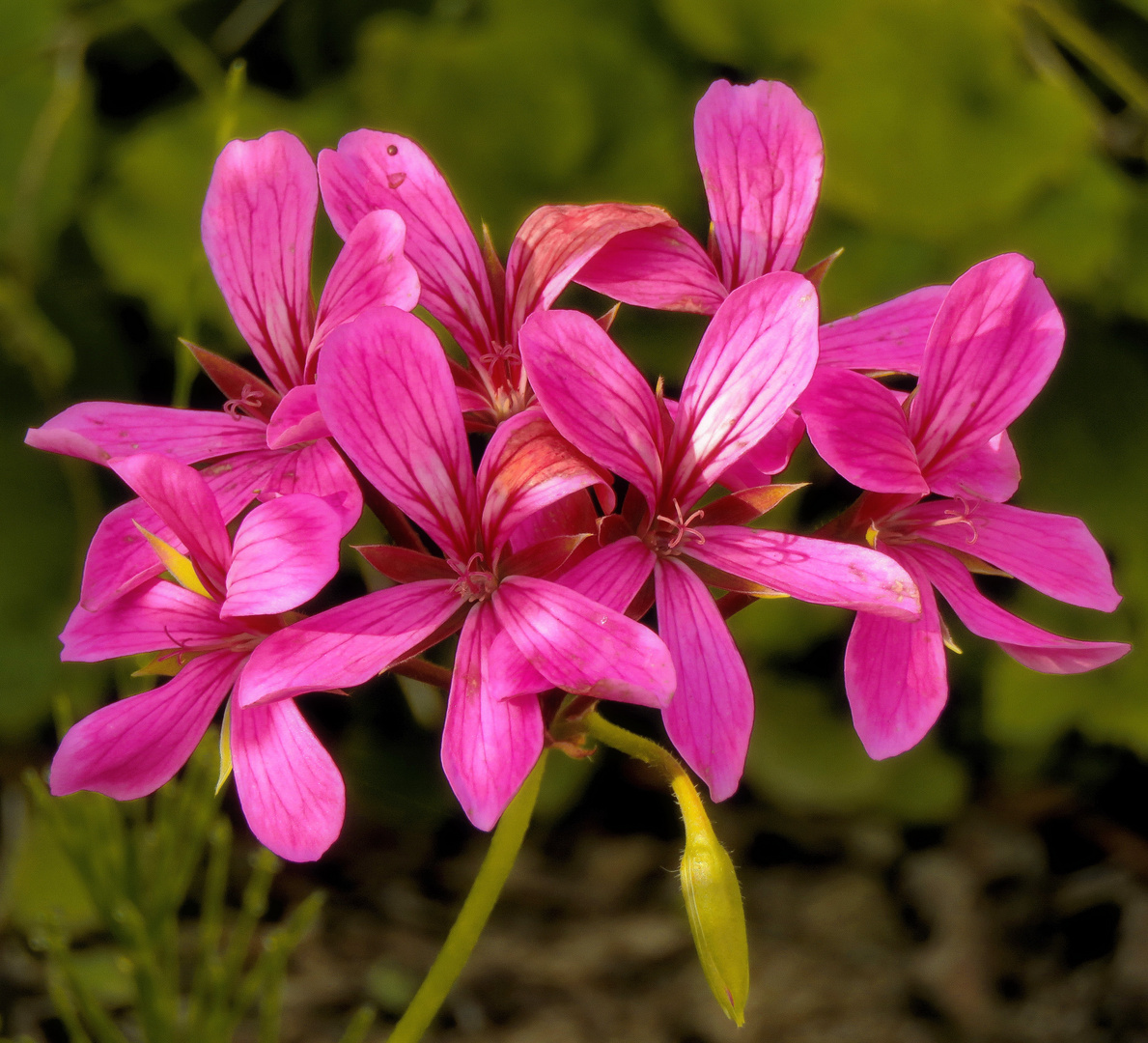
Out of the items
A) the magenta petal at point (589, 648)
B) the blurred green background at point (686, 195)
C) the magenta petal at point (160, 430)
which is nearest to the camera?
the magenta petal at point (589, 648)

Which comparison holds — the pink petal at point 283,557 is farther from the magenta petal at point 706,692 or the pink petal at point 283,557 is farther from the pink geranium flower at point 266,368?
the magenta petal at point 706,692

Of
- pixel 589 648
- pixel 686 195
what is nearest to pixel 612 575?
pixel 589 648

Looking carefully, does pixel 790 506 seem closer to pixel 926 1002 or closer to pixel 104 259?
pixel 926 1002

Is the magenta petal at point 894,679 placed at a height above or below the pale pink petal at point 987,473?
below

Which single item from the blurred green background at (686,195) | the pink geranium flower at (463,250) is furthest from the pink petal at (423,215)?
the blurred green background at (686,195)

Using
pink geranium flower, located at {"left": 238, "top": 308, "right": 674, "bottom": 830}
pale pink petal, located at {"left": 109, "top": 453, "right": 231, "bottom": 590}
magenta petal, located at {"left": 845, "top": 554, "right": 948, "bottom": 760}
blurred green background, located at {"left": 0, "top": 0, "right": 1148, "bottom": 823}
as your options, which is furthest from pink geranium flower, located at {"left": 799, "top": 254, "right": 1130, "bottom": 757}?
blurred green background, located at {"left": 0, "top": 0, "right": 1148, "bottom": 823}

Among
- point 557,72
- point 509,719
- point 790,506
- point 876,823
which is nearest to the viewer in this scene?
point 509,719

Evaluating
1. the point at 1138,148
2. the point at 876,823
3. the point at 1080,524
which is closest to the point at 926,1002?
the point at 876,823
